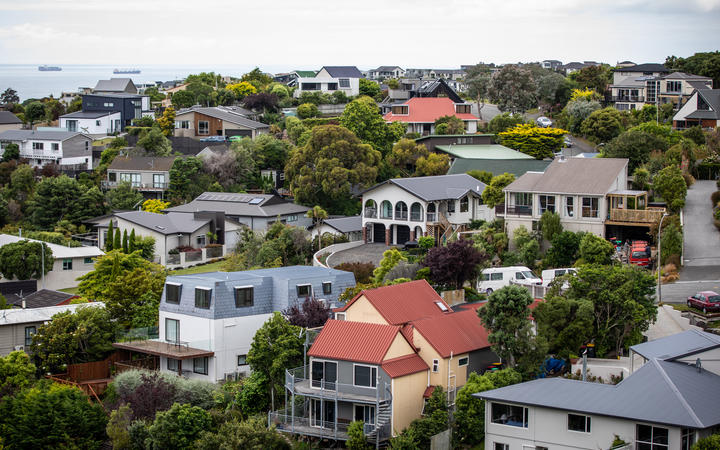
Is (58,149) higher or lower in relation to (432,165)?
higher

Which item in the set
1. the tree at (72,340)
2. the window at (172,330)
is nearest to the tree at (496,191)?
the window at (172,330)

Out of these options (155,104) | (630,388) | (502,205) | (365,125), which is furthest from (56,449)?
(155,104)

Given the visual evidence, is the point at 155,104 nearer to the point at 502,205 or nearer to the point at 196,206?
the point at 196,206

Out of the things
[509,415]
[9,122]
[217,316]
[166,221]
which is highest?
[9,122]

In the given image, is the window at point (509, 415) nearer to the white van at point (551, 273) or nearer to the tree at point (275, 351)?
the tree at point (275, 351)

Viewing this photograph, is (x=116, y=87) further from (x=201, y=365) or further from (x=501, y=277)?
(x=201, y=365)

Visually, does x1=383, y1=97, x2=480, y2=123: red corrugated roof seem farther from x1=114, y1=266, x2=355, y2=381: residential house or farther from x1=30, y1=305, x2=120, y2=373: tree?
x1=30, y1=305, x2=120, y2=373: tree

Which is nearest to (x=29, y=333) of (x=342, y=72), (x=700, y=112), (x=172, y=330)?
(x=172, y=330)
